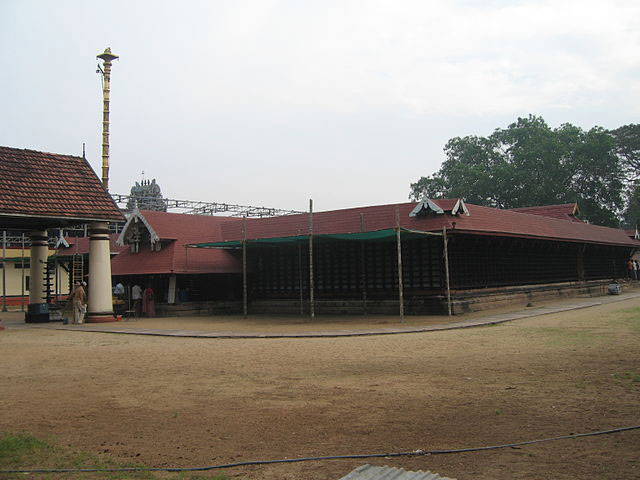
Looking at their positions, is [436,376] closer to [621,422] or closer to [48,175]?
[621,422]

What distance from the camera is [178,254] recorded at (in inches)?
949

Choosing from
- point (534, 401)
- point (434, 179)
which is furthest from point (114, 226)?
point (534, 401)

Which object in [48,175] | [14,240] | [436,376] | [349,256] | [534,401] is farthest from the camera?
[14,240]

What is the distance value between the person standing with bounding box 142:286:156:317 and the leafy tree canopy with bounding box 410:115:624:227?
32.7 m

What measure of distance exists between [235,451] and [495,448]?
2.28m

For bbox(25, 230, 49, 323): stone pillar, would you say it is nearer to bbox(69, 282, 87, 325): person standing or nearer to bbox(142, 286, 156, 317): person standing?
bbox(69, 282, 87, 325): person standing

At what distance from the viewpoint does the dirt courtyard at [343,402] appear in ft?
16.9

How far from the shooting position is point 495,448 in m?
5.26

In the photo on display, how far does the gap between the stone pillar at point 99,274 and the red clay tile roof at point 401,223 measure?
5.90 m

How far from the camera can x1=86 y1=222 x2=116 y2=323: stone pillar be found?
68.0 feet

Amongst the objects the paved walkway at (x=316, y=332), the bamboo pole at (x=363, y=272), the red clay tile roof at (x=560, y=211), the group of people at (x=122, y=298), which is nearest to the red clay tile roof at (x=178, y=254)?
the group of people at (x=122, y=298)

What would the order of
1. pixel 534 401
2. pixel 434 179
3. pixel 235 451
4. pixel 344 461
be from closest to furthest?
pixel 344 461, pixel 235 451, pixel 534 401, pixel 434 179

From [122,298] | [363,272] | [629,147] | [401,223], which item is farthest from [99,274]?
[629,147]

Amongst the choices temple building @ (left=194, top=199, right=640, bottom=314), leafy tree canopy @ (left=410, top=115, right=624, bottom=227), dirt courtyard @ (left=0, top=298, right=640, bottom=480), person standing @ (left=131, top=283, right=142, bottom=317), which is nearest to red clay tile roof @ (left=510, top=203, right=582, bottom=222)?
temple building @ (left=194, top=199, right=640, bottom=314)
